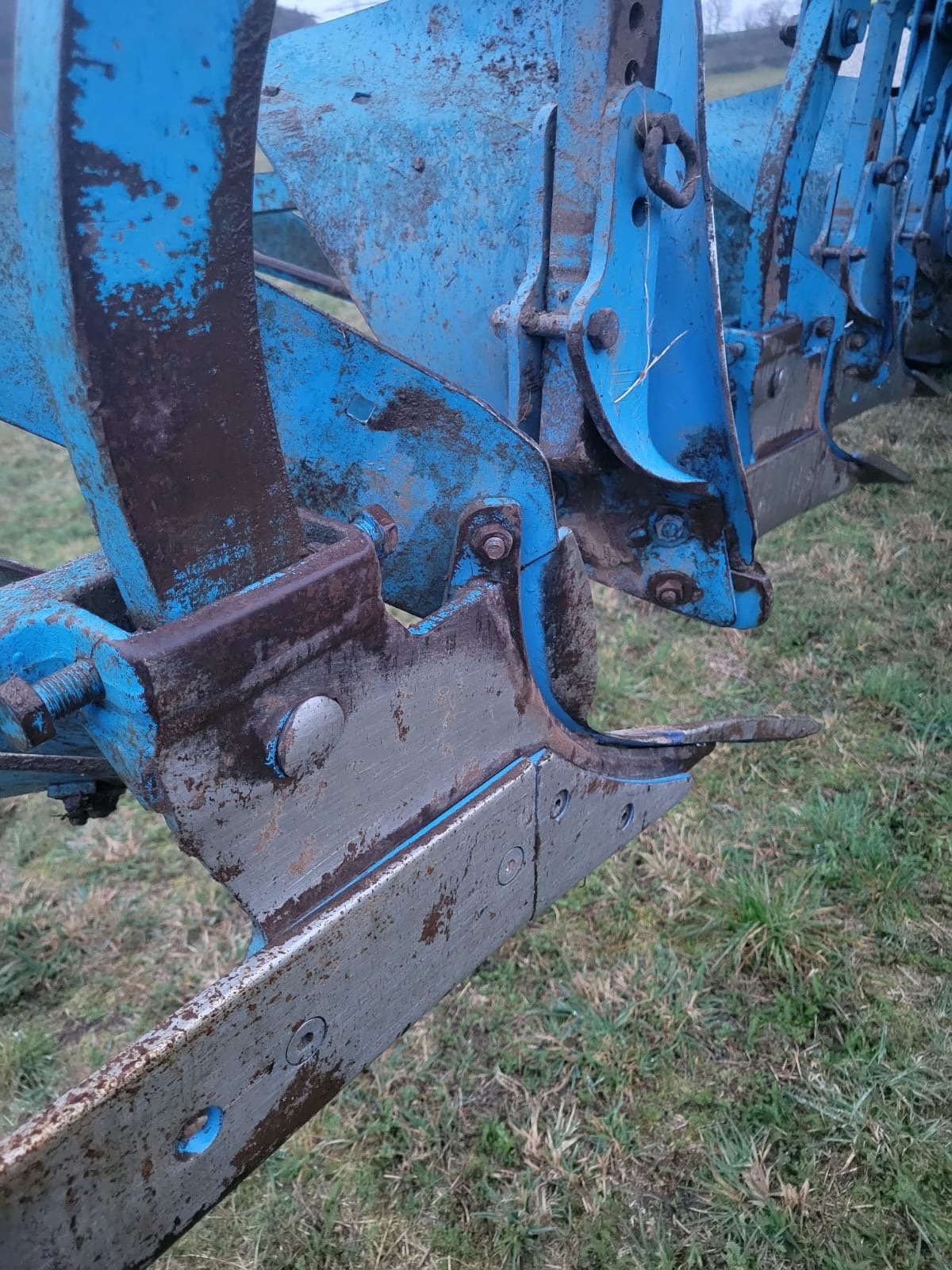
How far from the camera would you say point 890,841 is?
91.1 inches

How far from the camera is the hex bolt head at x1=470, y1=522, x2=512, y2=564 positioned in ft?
4.26

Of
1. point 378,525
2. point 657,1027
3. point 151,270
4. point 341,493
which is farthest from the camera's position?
point 657,1027

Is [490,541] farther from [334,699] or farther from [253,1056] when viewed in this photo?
[253,1056]

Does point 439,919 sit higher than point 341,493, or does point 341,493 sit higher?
point 341,493

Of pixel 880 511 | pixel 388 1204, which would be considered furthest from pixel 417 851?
pixel 880 511

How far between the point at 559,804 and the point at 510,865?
0.44 feet

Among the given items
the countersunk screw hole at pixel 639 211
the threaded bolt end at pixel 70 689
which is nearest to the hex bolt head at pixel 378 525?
the threaded bolt end at pixel 70 689

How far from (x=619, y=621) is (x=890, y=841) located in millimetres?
1281

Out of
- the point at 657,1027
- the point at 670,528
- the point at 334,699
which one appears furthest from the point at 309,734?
the point at 657,1027

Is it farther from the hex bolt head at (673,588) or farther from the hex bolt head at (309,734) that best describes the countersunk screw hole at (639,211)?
the hex bolt head at (309,734)

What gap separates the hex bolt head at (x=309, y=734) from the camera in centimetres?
96

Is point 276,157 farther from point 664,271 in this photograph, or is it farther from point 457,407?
point 457,407

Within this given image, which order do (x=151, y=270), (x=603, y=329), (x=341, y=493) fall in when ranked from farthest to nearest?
(x=603, y=329) → (x=341, y=493) → (x=151, y=270)

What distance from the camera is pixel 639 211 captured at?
1.54m
